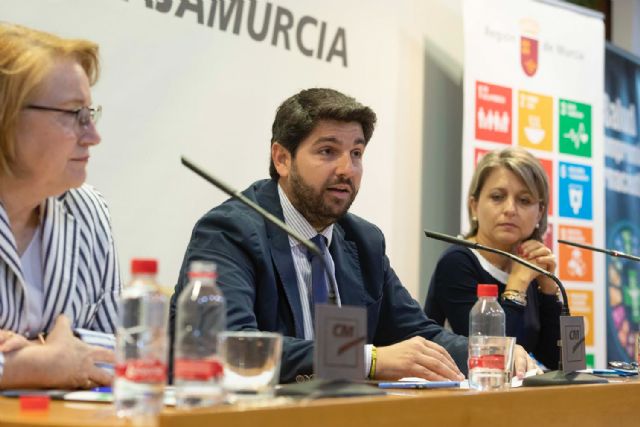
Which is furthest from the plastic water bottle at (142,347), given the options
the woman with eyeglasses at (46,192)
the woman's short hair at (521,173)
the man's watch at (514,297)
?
the woman's short hair at (521,173)

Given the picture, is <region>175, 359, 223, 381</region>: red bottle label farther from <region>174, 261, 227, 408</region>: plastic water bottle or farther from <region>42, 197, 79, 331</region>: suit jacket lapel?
<region>42, 197, 79, 331</region>: suit jacket lapel

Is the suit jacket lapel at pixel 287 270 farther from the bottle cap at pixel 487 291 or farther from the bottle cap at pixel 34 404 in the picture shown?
the bottle cap at pixel 34 404

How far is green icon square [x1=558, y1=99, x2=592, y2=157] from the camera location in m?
5.05

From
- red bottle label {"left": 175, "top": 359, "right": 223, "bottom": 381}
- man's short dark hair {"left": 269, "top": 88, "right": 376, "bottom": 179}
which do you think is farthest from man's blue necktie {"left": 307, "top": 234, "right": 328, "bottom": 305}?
red bottle label {"left": 175, "top": 359, "right": 223, "bottom": 381}

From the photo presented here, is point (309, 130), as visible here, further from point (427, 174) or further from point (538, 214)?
point (427, 174)

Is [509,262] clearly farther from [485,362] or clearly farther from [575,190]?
[575,190]

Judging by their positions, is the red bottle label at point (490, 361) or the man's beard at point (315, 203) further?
the man's beard at point (315, 203)

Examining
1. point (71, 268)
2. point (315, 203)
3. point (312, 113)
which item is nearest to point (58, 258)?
point (71, 268)

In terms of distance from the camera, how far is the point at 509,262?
3.43 m

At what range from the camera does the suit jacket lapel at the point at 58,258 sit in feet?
6.36

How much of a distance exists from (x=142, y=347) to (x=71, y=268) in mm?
685

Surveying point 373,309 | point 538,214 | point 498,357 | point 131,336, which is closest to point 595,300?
point 538,214

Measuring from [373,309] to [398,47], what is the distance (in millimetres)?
2184

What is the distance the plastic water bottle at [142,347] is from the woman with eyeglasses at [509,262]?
201 cm
